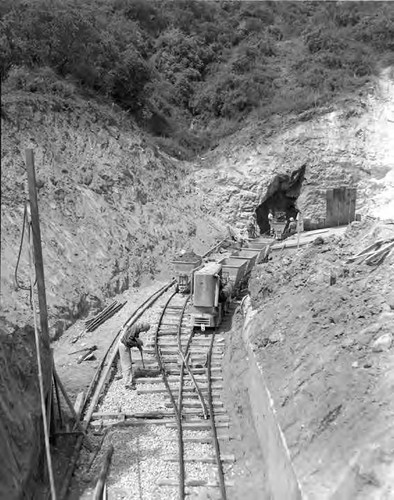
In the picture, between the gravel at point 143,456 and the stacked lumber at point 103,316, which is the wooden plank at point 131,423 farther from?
the stacked lumber at point 103,316

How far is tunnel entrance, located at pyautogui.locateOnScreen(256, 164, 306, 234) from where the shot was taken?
30969 millimetres

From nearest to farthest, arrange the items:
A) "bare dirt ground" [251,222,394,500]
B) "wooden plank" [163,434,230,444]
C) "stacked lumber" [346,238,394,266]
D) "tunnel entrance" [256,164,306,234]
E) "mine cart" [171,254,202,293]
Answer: "bare dirt ground" [251,222,394,500] → "wooden plank" [163,434,230,444] → "stacked lumber" [346,238,394,266] → "mine cart" [171,254,202,293] → "tunnel entrance" [256,164,306,234]

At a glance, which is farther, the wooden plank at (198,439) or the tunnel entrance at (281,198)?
the tunnel entrance at (281,198)

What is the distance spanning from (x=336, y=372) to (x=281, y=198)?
82.4ft

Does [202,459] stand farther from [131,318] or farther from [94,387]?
[131,318]

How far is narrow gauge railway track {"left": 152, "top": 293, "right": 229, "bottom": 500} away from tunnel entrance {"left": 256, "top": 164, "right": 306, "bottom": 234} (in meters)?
15.6

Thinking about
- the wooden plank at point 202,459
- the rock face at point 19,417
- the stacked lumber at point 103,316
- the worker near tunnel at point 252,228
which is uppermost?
the worker near tunnel at point 252,228

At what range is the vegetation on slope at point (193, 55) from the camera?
26.7 metres

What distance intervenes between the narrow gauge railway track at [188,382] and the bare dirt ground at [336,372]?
162 cm

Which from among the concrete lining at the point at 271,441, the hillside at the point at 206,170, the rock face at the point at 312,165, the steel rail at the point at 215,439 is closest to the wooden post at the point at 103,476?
the hillside at the point at 206,170

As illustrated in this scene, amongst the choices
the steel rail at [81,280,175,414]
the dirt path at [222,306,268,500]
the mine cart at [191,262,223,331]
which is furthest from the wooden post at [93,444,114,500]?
the mine cart at [191,262,223,331]

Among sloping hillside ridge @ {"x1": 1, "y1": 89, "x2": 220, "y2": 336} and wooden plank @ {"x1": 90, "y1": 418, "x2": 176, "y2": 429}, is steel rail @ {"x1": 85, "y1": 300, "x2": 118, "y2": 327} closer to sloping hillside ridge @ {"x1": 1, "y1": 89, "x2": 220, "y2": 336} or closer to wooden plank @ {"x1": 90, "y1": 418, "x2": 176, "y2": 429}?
sloping hillside ridge @ {"x1": 1, "y1": 89, "x2": 220, "y2": 336}

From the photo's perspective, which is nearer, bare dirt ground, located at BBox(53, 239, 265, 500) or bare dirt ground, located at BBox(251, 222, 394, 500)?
bare dirt ground, located at BBox(251, 222, 394, 500)

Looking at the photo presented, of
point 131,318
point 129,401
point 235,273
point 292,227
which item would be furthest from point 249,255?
point 129,401
